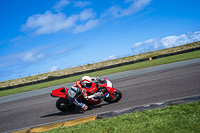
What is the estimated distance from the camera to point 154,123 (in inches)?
150

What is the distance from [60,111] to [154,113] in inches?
183

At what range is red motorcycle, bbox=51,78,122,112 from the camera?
21.6 feet

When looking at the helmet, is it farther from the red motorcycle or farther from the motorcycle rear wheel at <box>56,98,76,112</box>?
the motorcycle rear wheel at <box>56,98,76,112</box>

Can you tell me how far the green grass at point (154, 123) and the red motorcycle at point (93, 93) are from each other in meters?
1.95

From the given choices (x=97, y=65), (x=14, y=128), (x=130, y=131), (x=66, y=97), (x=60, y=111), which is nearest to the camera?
(x=130, y=131)

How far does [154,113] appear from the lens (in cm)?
445

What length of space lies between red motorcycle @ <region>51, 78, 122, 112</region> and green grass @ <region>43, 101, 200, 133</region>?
1.95 metres

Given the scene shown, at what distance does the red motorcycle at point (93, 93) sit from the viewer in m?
6.60

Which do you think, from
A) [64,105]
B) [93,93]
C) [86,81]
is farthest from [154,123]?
[64,105]

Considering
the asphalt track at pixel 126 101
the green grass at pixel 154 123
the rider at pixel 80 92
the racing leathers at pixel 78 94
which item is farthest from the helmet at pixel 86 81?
the green grass at pixel 154 123

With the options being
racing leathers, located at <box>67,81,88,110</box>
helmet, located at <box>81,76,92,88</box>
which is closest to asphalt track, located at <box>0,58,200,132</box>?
racing leathers, located at <box>67,81,88,110</box>

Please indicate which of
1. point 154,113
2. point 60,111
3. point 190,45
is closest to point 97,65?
point 190,45

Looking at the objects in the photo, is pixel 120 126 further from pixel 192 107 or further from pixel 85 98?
pixel 85 98

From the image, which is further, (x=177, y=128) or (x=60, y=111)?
(x=60, y=111)
